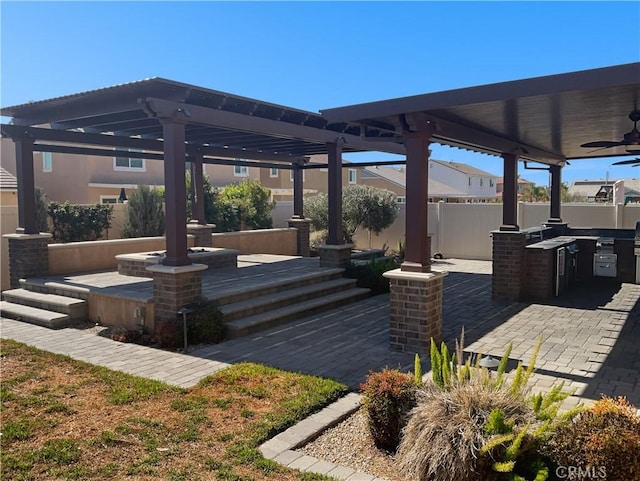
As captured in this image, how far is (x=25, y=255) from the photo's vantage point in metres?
10.1

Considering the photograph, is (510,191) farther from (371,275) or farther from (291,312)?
(291,312)

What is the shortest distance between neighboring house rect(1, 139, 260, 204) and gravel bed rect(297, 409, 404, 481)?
19165 mm

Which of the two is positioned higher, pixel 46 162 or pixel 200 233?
pixel 46 162

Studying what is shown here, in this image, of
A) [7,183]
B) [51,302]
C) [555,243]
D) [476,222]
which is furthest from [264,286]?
[7,183]

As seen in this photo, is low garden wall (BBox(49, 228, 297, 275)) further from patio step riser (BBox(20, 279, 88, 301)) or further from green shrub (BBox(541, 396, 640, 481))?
green shrub (BBox(541, 396, 640, 481))

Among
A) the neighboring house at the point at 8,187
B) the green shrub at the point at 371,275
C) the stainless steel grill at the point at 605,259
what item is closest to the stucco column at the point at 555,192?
the stainless steel grill at the point at 605,259

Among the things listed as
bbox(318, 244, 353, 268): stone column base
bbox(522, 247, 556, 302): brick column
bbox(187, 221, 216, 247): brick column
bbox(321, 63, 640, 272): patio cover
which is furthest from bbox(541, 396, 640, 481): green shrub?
bbox(187, 221, 216, 247): brick column

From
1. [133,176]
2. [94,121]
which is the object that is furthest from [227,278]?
[133,176]

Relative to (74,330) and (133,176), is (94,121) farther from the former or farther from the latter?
(133,176)

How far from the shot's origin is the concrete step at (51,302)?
8.30m

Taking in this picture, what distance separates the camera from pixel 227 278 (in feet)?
32.8

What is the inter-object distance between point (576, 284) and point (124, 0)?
1075cm

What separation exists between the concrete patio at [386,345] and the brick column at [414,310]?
0.22m

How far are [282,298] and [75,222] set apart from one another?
736 cm
